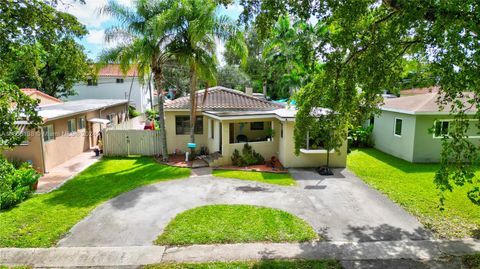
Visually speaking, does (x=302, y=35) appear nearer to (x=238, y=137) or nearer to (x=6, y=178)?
(x=238, y=137)

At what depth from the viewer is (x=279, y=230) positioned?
925 centimetres

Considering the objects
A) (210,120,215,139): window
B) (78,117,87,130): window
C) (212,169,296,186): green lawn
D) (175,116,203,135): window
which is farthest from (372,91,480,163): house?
(78,117,87,130): window

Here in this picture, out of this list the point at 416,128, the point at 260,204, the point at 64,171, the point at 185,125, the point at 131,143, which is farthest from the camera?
the point at 185,125

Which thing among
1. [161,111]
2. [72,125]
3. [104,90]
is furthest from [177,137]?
[104,90]

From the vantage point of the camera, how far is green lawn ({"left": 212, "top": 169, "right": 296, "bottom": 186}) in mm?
14203

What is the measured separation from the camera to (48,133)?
1673 cm

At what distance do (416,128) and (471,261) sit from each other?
11206mm

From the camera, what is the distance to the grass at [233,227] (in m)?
8.74

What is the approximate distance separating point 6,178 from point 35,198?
21.3 feet

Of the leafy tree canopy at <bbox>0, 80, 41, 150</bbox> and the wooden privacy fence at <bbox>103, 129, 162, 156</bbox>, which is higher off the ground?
the leafy tree canopy at <bbox>0, 80, 41, 150</bbox>

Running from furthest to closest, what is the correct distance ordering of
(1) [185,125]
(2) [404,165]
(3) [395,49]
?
(1) [185,125] < (2) [404,165] < (3) [395,49]

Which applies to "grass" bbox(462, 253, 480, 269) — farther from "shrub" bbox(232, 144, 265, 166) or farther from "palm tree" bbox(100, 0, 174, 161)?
"palm tree" bbox(100, 0, 174, 161)

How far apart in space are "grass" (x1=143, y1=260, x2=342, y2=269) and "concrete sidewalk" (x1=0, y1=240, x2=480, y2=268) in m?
0.21

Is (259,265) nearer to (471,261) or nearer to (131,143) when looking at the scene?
(471,261)
